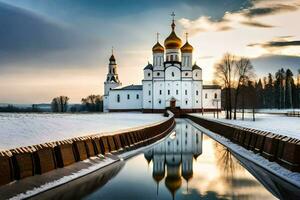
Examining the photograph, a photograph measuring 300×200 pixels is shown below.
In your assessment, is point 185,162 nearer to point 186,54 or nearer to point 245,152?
point 245,152

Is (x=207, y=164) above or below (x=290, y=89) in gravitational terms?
below

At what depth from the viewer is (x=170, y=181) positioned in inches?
537

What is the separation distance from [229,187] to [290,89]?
386ft

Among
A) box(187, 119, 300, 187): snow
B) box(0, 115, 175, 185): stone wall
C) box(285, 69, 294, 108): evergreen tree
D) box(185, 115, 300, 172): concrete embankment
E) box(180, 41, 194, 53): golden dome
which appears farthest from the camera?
box(285, 69, 294, 108): evergreen tree

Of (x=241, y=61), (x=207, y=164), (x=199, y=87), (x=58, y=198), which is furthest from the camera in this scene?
(x=199, y=87)

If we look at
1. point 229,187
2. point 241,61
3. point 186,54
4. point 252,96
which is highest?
point 186,54

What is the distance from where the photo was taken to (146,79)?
105625 mm

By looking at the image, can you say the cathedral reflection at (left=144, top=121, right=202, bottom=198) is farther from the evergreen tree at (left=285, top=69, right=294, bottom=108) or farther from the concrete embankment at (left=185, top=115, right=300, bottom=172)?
the evergreen tree at (left=285, top=69, right=294, bottom=108)

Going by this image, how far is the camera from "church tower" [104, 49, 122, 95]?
121m

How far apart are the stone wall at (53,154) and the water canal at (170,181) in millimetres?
1222

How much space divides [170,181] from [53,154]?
4354 millimetres

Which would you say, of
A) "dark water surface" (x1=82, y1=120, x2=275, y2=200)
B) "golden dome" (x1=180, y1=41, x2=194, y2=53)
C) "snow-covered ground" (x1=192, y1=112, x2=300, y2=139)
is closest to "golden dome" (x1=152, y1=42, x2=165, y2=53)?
"golden dome" (x1=180, y1=41, x2=194, y2=53)

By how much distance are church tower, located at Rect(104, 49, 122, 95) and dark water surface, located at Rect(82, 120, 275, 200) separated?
327 feet

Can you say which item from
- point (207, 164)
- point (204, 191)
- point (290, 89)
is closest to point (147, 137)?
point (207, 164)
